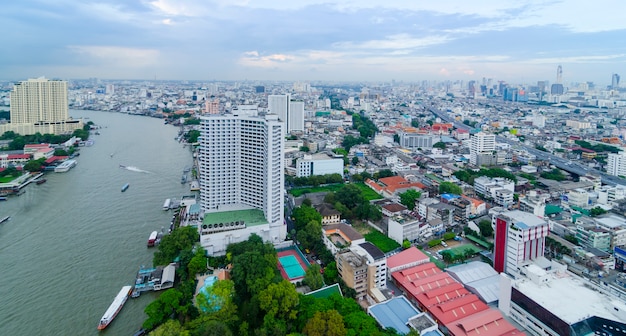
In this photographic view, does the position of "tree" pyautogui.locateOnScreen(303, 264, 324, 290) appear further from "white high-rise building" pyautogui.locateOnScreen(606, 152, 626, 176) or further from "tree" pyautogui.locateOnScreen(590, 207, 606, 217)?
"white high-rise building" pyautogui.locateOnScreen(606, 152, 626, 176)

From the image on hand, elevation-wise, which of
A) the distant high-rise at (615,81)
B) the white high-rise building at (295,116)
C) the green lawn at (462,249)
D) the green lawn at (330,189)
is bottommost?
the green lawn at (462,249)

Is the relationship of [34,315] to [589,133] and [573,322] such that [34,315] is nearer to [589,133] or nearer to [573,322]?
[573,322]

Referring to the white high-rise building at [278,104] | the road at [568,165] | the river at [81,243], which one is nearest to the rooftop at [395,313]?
the river at [81,243]

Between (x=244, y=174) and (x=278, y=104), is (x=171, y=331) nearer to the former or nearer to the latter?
(x=244, y=174)

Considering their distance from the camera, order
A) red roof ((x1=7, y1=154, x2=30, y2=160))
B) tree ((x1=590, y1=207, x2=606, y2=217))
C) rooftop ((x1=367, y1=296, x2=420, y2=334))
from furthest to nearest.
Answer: red roof ((x1=7, y1=154, x2=30, y2=160)) → tree ((x1=590, y1=207, x2=606, y2=217)) → rooftop ((x1=367, y1=296, x2=420, y2=334))

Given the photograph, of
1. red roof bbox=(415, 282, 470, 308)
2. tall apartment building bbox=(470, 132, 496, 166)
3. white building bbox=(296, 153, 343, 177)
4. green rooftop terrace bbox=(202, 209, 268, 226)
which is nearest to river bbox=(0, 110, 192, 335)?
green rooftop terrace bbox=(202, 209, 268, 226)

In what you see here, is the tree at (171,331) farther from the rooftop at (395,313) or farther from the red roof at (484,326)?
the red roof at (484,326)

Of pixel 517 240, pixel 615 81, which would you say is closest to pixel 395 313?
pixel 517 240
